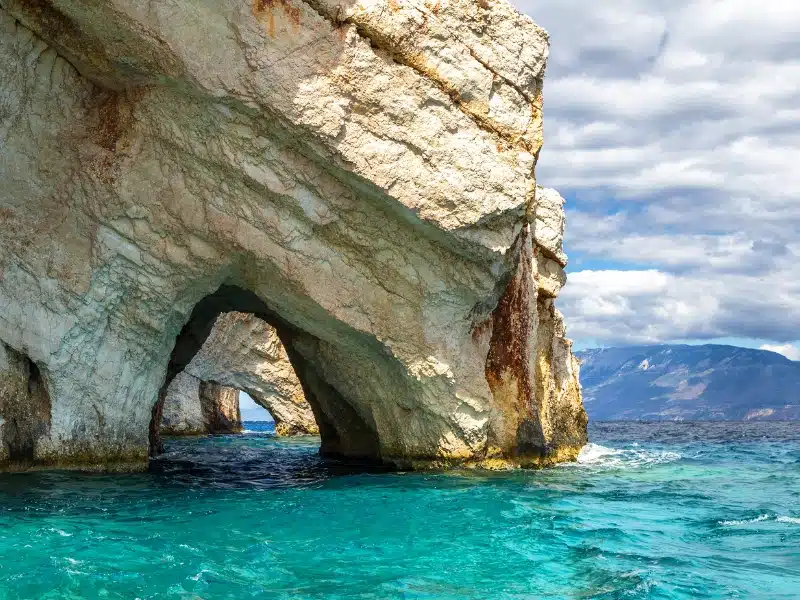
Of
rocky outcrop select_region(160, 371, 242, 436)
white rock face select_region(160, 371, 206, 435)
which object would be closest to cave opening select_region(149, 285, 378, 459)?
white rock face select_region(160, 371, 206, 435)

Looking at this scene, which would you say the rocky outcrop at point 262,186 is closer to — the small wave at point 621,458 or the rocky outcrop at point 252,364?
the small wave at point 621,458

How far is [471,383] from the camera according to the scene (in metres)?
17.8

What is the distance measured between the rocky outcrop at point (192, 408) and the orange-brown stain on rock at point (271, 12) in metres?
27.9

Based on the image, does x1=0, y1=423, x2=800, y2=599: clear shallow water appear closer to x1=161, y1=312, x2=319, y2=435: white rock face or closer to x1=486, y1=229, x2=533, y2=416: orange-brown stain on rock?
x1=486, y1=229, x2=533, y2=416: orange-brown stain on rock

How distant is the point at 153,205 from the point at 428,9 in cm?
661

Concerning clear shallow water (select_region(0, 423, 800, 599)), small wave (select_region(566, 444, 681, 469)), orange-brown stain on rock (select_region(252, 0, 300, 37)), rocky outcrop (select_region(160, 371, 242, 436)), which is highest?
orange-brown stain on rock (select_region(252, 0, 300, 37))

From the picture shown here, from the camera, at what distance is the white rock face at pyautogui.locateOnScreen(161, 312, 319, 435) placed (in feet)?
130

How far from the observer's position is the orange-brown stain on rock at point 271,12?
46.7ft

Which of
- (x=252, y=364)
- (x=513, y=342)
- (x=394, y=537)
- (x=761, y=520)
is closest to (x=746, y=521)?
(x=761, y=520)

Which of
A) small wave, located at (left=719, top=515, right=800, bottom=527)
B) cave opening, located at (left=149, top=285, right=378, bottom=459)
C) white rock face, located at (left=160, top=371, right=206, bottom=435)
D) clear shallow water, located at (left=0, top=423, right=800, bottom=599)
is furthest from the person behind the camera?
white rock face, located at (left=160, top=371, right=206, bottom=435)

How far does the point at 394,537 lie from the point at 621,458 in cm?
1663

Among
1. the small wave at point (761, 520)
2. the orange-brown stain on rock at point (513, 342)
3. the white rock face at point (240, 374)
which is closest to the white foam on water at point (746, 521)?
the small wave at point (761, 520)

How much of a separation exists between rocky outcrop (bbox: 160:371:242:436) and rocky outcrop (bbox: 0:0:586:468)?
2368 centimetres

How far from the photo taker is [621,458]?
26297mm
